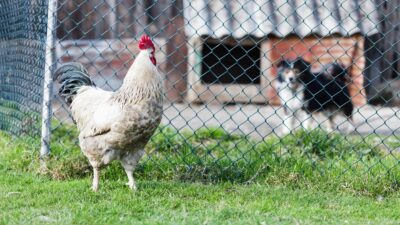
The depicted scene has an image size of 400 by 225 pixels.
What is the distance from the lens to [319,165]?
510 cm

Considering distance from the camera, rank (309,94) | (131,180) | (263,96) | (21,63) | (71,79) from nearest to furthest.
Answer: (131,180) < (71,79) < (21,63) < (263,96) < (309,94)

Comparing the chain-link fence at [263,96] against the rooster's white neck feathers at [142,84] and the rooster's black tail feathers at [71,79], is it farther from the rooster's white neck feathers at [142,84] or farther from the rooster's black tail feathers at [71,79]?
the rooster's white neck feathers at [142,84]

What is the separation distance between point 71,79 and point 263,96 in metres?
2.53

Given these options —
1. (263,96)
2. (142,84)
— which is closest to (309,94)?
(263,96)

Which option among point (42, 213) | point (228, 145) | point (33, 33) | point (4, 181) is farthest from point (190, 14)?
point (42, 213)

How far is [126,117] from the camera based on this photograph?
4.21 meters

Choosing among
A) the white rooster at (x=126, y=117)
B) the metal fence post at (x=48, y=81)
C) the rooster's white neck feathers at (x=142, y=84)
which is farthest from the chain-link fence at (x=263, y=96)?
the rooster's white neck feathers at (x=142, y=84)

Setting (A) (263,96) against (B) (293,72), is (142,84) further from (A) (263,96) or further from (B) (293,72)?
(B) (293,72)

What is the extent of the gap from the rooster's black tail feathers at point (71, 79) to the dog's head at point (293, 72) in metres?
2.80

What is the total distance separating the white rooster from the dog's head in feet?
9.80

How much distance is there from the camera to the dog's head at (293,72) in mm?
7223

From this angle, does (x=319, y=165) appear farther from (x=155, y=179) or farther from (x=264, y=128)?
(x=264, y=128)

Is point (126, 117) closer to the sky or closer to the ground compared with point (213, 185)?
closer to the sky

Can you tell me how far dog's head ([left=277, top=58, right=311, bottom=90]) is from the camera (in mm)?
7223
